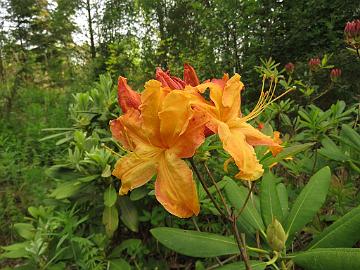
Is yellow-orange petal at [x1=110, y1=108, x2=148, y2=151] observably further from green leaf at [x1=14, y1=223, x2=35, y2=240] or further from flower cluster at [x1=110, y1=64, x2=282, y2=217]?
green leaf at [x1=14, y1=223, x2=35, y2=240]

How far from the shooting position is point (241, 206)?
1162mm

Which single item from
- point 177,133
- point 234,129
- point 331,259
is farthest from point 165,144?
point 331,259

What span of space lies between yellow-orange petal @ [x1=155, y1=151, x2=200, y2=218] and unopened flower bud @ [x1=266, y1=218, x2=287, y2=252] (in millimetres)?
238

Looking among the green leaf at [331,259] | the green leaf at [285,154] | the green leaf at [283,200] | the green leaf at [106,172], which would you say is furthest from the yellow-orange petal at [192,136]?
the green leaf at [106,172]

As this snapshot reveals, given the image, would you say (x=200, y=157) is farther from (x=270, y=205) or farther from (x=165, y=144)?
(x=270, y=205)

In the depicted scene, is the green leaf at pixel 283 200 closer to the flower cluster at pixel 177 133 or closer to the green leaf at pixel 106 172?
the flower cluster at pixel 177 133

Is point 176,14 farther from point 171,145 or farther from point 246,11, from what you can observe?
point 171,145

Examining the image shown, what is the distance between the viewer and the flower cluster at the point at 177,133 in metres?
0.75

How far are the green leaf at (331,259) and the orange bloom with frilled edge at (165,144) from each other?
1.09 ft

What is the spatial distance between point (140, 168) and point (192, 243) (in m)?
0.30

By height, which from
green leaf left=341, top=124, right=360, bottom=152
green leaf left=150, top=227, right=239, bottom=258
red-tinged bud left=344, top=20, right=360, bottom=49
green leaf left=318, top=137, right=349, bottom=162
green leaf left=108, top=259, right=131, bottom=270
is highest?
red-tinged bud left=344, top=20, right=360, bottom=49

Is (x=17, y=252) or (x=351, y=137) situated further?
(x=17, y=252)

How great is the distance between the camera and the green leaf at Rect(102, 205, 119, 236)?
1.68 m

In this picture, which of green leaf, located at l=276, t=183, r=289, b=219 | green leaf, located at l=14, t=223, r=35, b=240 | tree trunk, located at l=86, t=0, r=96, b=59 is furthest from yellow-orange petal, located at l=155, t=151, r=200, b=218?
tree trunk, located at l=86, t=0, r=96, b=59
